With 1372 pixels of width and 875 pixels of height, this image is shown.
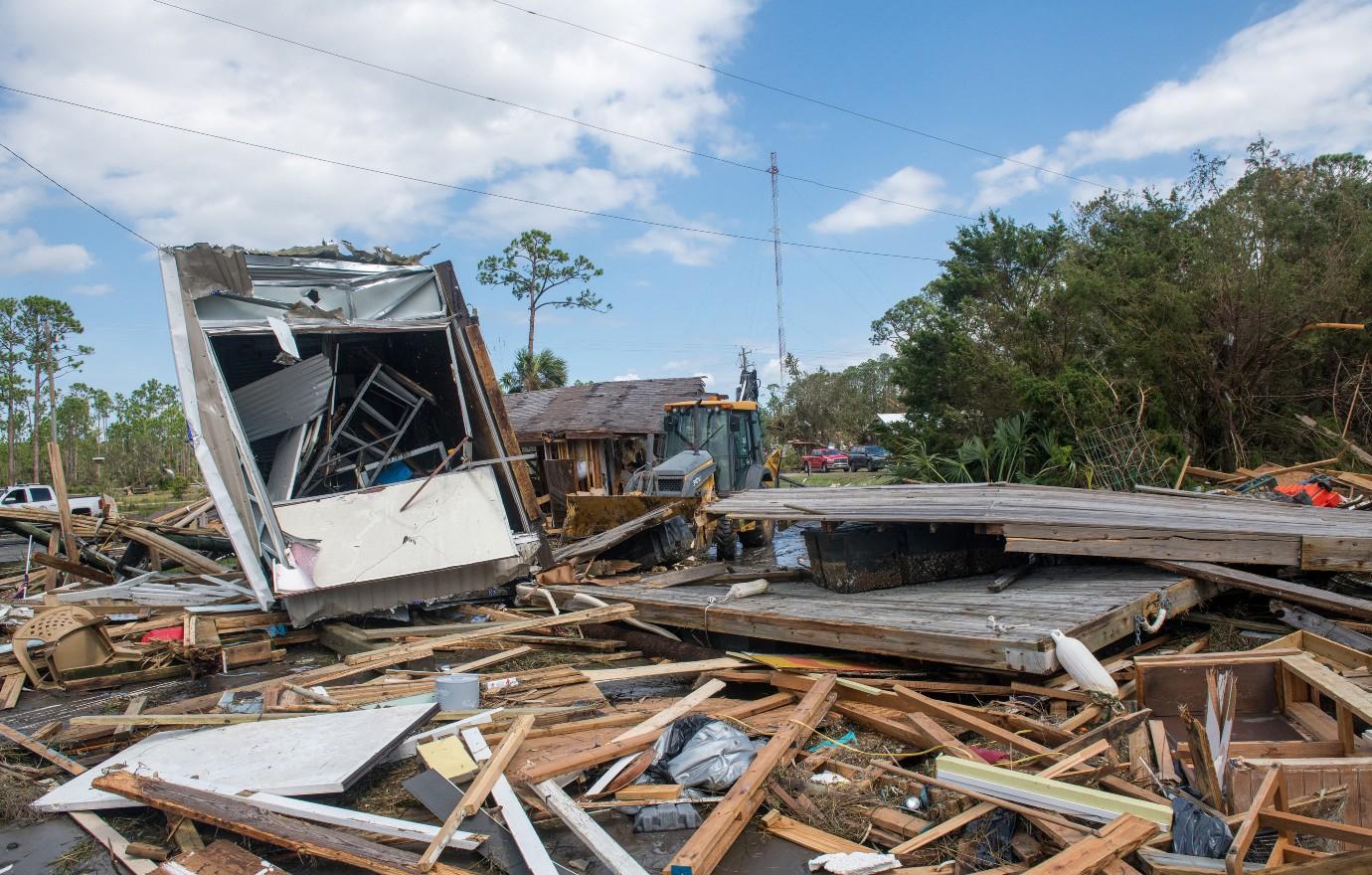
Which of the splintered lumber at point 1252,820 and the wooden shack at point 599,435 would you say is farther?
the wooden shack at point 599,435

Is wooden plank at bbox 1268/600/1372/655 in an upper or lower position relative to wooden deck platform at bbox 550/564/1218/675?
lower

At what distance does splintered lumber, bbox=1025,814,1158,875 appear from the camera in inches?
130

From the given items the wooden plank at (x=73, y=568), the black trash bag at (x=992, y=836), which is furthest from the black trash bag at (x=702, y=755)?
the wooden plank at (x=73, y=568)

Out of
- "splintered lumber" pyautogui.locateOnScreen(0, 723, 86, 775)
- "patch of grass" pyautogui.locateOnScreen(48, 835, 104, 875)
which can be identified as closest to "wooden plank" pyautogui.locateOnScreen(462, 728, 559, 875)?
"patch of grass" pyautogui.locateOnScreen(48, 835, 104, 875)

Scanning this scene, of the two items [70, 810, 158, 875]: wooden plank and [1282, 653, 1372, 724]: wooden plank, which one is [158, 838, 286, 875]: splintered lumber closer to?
[70, 810, 158, 875]: wooden plank

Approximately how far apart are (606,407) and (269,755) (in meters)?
21.3

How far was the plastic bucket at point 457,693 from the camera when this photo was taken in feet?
19.4

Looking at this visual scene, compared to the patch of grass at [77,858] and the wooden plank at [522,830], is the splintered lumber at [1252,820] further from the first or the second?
the patch of grass at [77,858]

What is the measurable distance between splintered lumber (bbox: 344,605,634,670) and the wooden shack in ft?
43.3

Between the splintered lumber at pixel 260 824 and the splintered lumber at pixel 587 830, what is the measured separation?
1.92 ft

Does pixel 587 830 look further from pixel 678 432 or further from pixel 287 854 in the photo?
pixel 678 432

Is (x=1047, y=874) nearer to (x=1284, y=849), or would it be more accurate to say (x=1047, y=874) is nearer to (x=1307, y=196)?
(x=1284, y=849)

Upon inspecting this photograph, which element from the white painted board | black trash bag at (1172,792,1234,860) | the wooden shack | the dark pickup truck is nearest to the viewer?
black trash bag at (1172,792,1234,860)

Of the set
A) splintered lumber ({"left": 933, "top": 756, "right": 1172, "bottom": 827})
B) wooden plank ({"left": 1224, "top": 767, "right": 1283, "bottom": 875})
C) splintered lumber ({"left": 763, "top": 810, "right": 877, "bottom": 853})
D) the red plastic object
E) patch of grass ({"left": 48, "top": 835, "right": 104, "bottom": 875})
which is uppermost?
wooden plank ({"left": 1224, "top": 767, "right": 1283, "bottom": 875})
